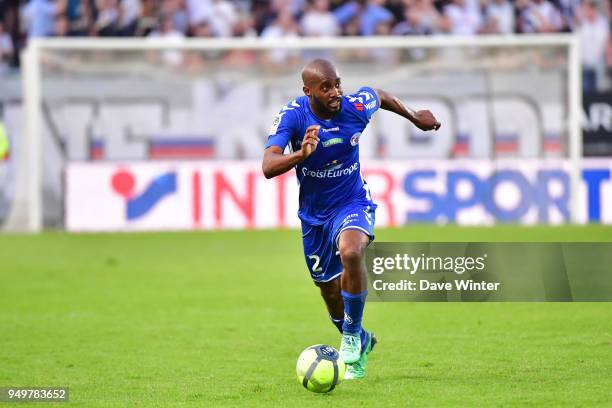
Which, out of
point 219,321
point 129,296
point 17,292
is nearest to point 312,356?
point 219,321

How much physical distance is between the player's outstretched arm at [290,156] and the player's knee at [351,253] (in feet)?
2.19

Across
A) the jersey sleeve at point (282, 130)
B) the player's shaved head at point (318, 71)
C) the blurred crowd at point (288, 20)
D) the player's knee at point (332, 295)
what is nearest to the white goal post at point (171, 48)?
the blurred crowd at point (288, 20)

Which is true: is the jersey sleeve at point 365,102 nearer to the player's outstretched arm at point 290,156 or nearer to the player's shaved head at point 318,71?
the player's shaved head at point 318,71

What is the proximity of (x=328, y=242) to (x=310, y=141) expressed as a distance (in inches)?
45.4

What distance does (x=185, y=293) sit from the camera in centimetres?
1453

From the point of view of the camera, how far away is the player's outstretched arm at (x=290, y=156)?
7.90m

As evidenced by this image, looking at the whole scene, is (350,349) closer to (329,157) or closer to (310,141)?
(329,157)

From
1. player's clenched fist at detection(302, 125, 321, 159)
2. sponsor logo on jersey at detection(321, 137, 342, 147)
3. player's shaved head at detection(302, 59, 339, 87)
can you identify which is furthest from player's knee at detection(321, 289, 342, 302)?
player's shaved head at detection(302, 59, 339, 87)

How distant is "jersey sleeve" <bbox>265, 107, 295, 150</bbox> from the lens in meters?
8.38

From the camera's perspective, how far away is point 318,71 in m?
8.35

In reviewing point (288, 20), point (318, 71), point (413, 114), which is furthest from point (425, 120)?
point (288, 20)

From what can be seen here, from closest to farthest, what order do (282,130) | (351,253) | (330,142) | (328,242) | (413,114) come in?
(351,253) < (282,130) < (330,142) < (328,242) < (413,114)

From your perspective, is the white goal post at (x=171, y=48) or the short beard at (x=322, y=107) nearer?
the short beard at (x=322, y=107)

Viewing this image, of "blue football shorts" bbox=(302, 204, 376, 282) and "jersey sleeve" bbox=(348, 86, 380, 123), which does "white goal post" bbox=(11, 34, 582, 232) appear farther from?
"blue football shorts" bbox=(302, 204, 376, 282)
